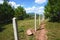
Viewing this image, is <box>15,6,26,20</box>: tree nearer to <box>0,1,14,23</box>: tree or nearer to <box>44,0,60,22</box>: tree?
<box>0,1,14,23</box>: tree

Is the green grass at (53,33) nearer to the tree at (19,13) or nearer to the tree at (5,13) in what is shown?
the tree at (5,13)

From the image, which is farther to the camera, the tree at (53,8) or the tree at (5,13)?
the tree at (5,13)

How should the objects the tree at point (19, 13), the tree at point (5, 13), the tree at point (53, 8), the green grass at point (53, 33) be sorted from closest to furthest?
the green grass at point (53, 33) → the tree at point (53, 8) → the tree at point (5, 13) → the tree at point (19, 13)

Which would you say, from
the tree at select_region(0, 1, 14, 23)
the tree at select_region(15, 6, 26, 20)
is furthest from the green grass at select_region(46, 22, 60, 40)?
the tree at select_region(15, 6, 26, 20)

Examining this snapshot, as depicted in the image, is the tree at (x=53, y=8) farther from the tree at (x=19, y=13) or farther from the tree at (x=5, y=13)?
the tree at (x=19, y=13)

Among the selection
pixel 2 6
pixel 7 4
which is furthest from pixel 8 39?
pixel 7 4

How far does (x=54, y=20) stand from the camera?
107ft

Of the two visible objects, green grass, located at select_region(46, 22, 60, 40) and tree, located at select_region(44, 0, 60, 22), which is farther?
tree, located at select_region(44, 0, 60, 22)

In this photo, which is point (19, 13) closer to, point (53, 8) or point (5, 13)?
point (5, 13)

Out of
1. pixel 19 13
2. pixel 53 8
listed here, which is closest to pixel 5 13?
pixel 19 13

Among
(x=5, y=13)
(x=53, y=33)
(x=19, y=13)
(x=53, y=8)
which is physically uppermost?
(x=53, y=8)

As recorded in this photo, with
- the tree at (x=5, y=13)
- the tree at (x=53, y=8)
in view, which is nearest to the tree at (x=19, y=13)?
the tree at (x=5, y=13)

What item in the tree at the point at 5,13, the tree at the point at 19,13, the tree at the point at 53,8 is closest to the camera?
the tree at the point at 53,8

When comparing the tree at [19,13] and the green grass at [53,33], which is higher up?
the tree at [19,13]
